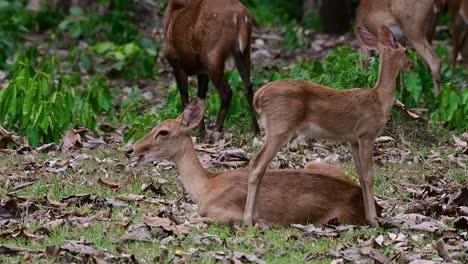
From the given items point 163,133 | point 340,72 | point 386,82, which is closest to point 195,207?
point 163,133

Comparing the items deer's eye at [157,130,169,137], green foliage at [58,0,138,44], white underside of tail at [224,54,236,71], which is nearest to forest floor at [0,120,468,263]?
deer's eye at [157,130,169,137]

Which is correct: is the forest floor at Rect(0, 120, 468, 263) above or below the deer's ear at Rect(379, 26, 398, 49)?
below

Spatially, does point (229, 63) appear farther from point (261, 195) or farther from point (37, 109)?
point (261, 195)

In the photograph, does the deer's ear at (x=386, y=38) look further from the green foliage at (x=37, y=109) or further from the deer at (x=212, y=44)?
the green foliage at (x=37, y=109)

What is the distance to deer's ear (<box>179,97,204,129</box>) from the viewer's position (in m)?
7.94

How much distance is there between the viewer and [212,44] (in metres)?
11.5

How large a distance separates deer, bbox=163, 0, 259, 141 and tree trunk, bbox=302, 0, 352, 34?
26.8 ft

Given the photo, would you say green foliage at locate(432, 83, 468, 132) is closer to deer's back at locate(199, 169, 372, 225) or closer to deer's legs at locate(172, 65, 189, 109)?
deer's legs at locate(172, 65, 189, 109)

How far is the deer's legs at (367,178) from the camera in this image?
25.1 ft

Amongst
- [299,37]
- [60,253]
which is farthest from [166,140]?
[299,37]

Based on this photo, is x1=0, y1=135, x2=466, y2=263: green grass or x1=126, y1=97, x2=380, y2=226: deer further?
x1=126, y1=97, x2=380, y2=226: deer

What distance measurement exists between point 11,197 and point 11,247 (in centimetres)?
137

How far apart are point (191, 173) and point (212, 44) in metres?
3.78

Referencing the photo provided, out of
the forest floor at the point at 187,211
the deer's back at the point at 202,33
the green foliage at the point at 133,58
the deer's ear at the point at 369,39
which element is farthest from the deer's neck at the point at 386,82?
the green foliage at the point at 133,58
